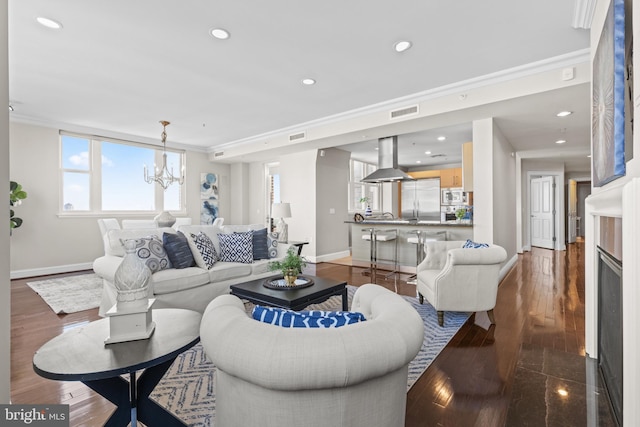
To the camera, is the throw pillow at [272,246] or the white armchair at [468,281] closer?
the white armchair at [468,281]

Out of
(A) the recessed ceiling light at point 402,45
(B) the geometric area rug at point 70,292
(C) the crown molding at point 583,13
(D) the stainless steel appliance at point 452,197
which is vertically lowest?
(B) the geometric area rug at point 70,292

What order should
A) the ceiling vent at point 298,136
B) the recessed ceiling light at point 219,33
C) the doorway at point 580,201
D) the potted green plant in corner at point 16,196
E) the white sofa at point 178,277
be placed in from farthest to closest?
the doorway at point 580,201 < the ceiling vent at point 298,136 < the potted green plant in corner at point 16,196 < the white sofa at point 178,277 < the recessed ceiling light at point 219,33

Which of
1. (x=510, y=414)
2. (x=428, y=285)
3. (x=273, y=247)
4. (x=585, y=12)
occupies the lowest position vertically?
(x=510, y=414)

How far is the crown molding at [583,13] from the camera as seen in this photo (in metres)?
2.25

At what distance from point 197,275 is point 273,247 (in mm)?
1200

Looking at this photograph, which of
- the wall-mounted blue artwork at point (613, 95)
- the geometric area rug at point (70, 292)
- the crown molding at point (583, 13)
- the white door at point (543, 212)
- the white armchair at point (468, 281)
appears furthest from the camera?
the white door at point (543, 212)

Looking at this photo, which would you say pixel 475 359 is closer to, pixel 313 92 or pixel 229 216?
pixel 313 92

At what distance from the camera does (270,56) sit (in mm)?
3176

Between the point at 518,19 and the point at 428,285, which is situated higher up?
the point at 518,19

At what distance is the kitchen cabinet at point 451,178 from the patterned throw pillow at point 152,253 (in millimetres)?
8041

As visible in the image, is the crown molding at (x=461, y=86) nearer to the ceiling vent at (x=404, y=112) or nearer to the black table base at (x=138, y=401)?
the ceiling vent at (x=404, y=112)

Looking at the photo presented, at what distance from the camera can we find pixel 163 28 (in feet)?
8.80

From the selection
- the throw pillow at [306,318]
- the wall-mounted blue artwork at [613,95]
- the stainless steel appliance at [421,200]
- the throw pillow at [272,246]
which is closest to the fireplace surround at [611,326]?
the wall-mounted blue artwork at [613,95]

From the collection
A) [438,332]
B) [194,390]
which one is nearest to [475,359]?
[438,332]
